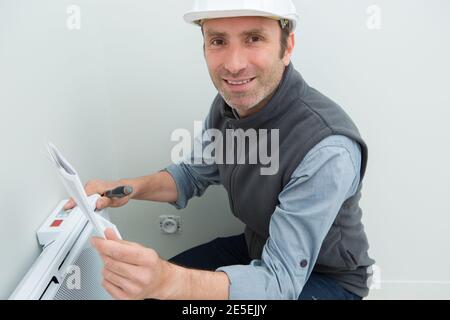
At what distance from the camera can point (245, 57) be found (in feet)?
2.94

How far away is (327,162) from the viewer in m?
0.82

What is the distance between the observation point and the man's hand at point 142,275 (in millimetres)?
641

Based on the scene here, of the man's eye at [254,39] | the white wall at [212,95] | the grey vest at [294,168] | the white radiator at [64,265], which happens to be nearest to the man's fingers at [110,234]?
the white radiator at [64,265]

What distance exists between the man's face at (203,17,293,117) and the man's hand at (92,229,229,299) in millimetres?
445

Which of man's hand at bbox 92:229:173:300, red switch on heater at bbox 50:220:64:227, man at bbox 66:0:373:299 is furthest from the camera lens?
red switch on heater at bbox 50:220:64:227

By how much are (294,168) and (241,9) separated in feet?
1.19

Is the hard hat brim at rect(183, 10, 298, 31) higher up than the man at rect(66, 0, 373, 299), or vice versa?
the hard hat brim at rect(183, 10, 298, 31)

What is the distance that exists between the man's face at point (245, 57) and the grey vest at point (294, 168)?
37 millimetres

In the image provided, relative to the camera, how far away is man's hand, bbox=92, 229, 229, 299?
0.64 m

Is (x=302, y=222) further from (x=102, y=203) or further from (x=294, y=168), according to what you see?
(x=102, y=203)

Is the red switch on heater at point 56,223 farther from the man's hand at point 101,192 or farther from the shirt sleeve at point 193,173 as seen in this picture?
the shirt sleeve at point 193,173

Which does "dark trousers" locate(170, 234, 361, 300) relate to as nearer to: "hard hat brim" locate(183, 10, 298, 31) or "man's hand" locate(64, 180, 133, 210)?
"man's hand" locate(64, 180, 133, 210)

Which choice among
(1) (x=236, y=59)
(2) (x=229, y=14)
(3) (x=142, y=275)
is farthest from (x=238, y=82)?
(3) (x=142, y=275)

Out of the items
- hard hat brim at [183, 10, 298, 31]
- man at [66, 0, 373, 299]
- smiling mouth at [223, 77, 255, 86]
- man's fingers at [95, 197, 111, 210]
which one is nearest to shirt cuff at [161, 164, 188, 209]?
man at [66, 0, 373, 299]
